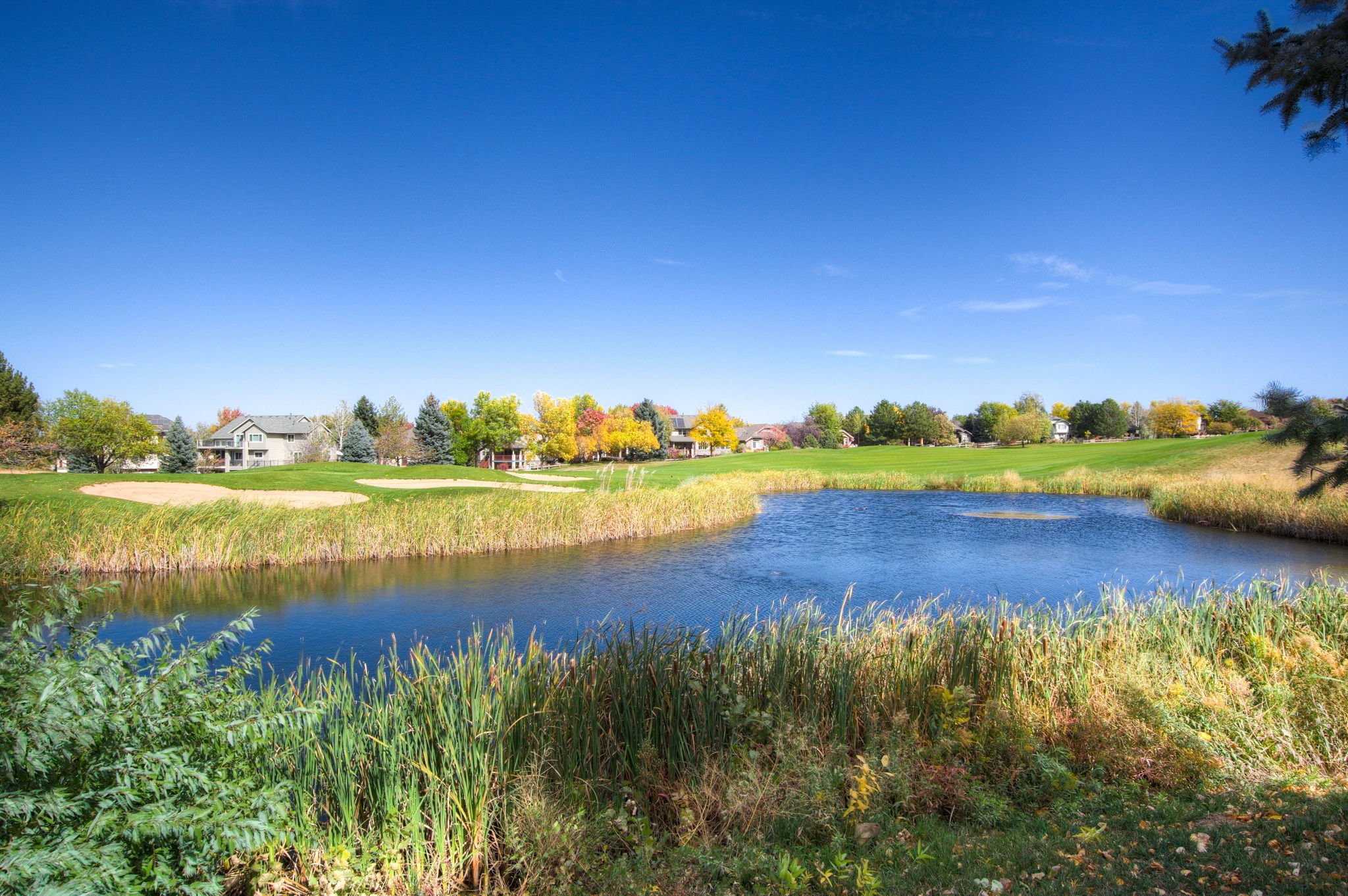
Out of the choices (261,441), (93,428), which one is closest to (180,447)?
(93,428)

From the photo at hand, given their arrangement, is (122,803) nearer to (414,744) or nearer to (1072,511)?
(414,744)

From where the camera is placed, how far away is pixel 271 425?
68.8 metres

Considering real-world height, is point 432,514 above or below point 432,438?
below

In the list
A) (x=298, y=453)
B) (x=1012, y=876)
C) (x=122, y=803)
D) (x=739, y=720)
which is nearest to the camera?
(x=122, y=803)

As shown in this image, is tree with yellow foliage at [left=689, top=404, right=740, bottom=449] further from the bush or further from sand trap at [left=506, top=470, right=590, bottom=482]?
the bush

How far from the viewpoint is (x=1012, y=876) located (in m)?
3.32

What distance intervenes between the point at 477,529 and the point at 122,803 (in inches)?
559

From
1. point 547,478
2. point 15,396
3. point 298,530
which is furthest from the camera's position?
point 15,396

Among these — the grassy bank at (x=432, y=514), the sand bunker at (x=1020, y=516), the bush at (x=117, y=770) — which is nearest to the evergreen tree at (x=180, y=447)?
the grassy bank at (x=432, y=514)


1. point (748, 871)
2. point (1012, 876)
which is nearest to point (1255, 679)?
point (1012, 876)

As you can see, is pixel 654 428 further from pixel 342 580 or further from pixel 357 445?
pixel 342 580

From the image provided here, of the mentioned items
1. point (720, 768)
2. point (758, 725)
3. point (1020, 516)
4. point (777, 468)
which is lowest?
point (1020, 516)

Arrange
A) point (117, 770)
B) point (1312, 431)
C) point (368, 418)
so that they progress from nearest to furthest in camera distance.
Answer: point (117, 770), point (1312, 431), point (368, 418)

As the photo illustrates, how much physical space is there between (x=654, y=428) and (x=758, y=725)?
236 ft
